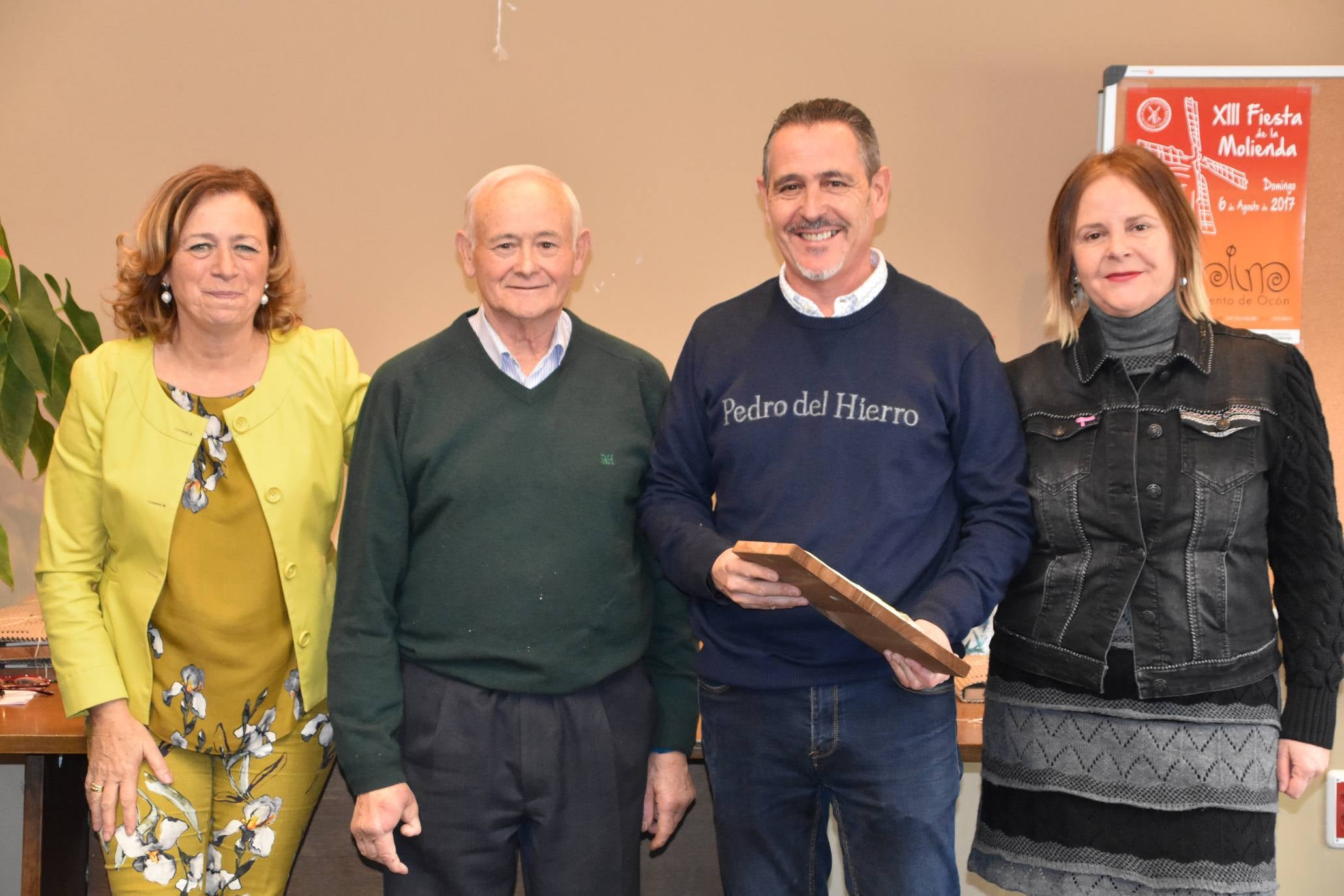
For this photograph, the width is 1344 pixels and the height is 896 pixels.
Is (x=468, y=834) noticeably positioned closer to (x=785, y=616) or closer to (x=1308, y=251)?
(x=785, y=616)

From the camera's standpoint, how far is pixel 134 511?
73.1 inches

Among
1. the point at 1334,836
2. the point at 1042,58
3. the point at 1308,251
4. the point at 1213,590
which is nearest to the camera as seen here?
the point at 1213,590

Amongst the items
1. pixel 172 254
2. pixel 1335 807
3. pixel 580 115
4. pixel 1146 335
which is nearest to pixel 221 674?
pixel 172 254

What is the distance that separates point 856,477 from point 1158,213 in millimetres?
634

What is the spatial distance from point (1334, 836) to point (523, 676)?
198cm

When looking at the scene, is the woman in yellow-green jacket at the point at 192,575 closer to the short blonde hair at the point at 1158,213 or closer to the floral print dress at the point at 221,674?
the floral print dress at the point at 221,674

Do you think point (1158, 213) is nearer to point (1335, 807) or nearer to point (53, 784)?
point (1335, 807)

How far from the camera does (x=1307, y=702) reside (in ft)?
5.89

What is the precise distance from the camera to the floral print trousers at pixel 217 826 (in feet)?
6.01

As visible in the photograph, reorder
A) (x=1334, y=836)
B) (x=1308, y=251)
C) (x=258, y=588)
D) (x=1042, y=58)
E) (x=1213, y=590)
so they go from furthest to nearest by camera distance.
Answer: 1. (x=1042, y=58)
2. (x=1308, y=251)
3. (x=1334, y=836)
4. (x=258, y=588)
5. (x=1213, y=590)

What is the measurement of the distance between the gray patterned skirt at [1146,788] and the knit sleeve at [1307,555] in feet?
0.20

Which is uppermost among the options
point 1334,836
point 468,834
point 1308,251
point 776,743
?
point 1308,251

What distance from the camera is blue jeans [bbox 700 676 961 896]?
1.74 metres

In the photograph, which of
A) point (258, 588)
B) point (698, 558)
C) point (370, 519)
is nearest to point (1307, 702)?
point (698, 558)
